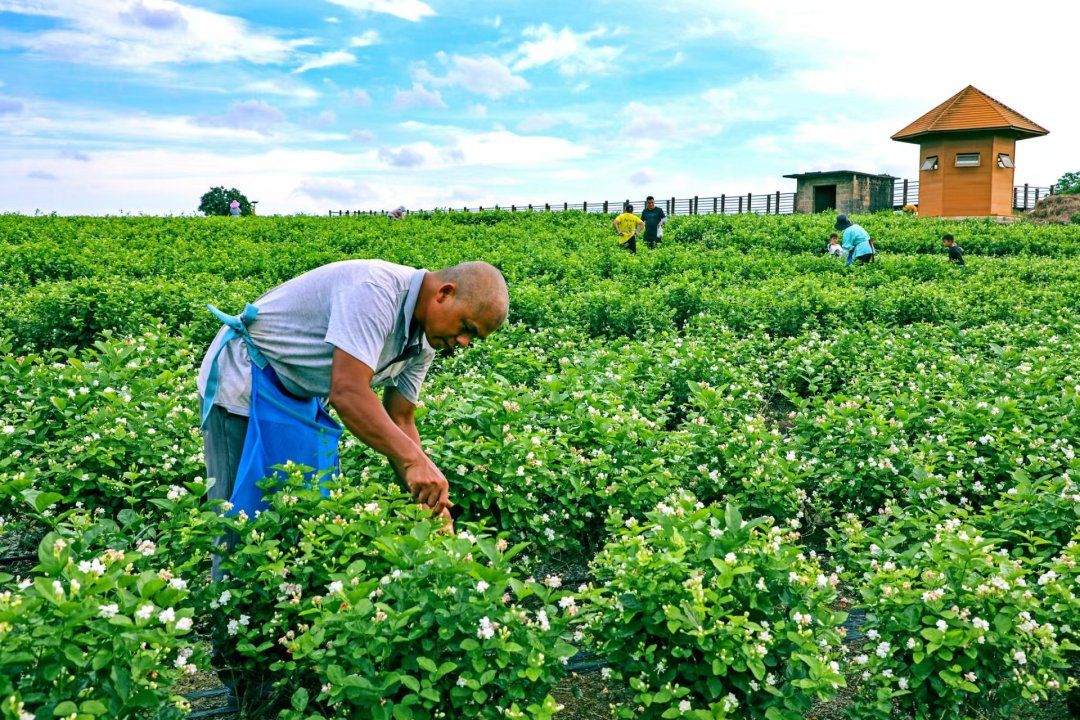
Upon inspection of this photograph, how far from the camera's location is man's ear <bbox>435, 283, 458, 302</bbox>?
3.16 m

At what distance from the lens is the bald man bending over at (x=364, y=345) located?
3.05 metres

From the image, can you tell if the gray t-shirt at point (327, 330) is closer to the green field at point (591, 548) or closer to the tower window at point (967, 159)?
the green field at point (591, 548)

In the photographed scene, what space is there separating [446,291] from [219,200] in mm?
61129

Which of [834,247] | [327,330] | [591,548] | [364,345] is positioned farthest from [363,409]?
[834,247]

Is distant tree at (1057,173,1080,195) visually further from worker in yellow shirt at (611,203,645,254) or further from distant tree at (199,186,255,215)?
distant tree at (199,186,255,215)

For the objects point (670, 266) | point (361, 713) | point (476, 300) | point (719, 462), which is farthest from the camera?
point (670, 266)

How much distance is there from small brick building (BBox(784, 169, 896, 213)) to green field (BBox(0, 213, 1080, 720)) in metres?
31.3

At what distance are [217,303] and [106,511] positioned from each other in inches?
228

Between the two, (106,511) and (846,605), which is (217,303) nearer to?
(106,511)

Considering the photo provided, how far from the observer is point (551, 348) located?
896cm

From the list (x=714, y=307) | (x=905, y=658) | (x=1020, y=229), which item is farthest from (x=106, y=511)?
(x=1020, y=229)

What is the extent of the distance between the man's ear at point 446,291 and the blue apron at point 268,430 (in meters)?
0.80

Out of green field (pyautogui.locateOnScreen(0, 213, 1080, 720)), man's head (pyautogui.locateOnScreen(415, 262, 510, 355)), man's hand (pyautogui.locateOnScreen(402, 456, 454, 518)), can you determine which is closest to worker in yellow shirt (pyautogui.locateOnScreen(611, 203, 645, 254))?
green field (pyautogui.locateOnScreen(0, 213, 1080, 720))

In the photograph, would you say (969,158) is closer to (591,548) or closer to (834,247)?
(834,247)
